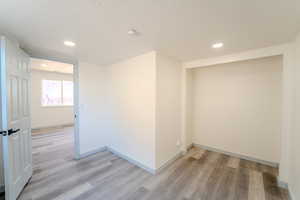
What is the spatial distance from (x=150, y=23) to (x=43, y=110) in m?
6.44

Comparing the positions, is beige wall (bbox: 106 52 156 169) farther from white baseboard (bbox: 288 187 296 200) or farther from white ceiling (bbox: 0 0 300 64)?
white baseboard (bbox: 288 187 296 200)

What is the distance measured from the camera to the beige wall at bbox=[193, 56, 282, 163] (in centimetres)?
259

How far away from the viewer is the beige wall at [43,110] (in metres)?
5.18

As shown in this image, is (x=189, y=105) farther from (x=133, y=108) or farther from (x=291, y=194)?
(x=291, y=194)

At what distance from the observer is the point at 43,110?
213 inches

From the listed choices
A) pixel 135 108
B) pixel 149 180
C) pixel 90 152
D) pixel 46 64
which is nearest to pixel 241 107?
pixel 135 108

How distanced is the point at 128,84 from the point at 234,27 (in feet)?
6.94

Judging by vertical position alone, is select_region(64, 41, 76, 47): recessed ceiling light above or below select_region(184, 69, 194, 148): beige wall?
above

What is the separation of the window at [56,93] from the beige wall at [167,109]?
229 inches

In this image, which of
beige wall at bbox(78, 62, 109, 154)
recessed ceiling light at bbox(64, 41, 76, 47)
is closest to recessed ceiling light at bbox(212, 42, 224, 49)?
recessed ceiling light at bbox(64, 41, 76, 47)

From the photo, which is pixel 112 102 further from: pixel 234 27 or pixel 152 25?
pixel 234 27

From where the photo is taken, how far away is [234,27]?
4.96 ft

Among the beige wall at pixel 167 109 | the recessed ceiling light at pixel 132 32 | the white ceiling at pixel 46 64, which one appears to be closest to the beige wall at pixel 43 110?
the white ceiling at pixel 46 64

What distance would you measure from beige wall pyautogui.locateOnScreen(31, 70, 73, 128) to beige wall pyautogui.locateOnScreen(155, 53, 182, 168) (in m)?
5.75
